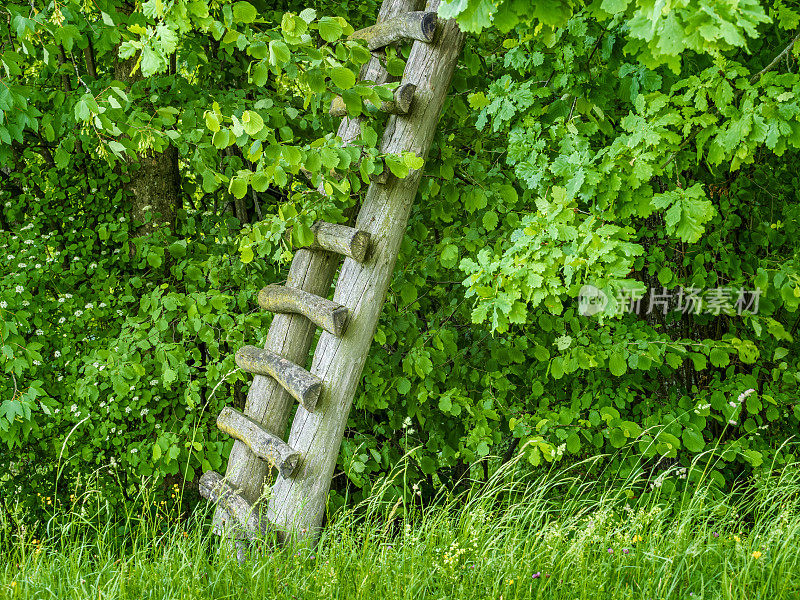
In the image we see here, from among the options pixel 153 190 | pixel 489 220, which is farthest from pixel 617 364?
pixel 153 190

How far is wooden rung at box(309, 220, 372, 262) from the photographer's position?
2693 mm

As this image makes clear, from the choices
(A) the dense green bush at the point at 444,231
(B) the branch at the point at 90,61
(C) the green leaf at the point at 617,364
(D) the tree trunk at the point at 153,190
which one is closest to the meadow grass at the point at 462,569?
(A) the dense green bush at the point at 444,231

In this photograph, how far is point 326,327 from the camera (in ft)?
9.00

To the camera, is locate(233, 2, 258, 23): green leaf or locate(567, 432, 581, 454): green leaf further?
locate(567, 432, 581, 454): green leaf

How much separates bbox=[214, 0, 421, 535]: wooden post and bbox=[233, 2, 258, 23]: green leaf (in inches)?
23.7

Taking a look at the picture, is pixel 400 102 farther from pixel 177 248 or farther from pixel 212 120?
pixel 177 248

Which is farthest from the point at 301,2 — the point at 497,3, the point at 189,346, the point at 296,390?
the point at 497,3

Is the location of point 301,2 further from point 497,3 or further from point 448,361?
point 497,3

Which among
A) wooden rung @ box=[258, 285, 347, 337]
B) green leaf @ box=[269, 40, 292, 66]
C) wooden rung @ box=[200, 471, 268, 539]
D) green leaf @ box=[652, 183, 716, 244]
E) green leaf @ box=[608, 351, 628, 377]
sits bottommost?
wooden rung @ box=[200, 471, 268, 539]

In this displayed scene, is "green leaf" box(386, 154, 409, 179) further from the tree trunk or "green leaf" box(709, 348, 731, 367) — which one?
the tree trunk

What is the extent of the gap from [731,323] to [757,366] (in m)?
0.27

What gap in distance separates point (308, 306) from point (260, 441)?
1.85ft

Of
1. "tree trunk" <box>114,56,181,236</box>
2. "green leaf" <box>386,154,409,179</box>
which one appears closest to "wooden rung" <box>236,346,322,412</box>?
"green leaf" <box>386,154,409,179</box>
